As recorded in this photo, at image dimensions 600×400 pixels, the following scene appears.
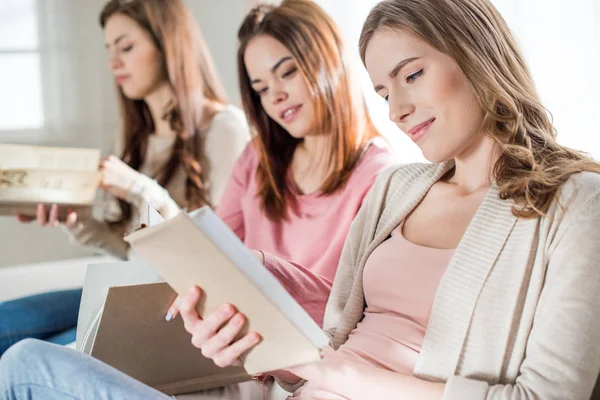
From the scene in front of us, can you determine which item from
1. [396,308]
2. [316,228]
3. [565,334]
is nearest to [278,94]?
[316,228]

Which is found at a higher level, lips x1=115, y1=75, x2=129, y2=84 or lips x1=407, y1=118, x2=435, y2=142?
lips x1=115, y1=75, x2=129, y2=84

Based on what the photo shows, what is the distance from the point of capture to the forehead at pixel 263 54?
1.67 m

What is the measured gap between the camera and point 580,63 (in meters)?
1.31

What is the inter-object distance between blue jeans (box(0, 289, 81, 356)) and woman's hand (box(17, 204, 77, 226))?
0.35 m

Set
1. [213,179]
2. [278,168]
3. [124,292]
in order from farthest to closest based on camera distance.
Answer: [213,179], [278,168], [124,292]

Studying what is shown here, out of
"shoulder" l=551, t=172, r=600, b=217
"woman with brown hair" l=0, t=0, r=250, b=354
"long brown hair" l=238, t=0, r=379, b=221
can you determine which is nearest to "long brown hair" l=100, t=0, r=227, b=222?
"woman with brown hair" l=0, t=0, r=250, b=354

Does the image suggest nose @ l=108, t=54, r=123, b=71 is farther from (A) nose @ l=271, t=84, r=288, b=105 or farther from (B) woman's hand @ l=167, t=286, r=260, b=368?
(B) woman's hand @ l=167, t=286, r=260, b=368

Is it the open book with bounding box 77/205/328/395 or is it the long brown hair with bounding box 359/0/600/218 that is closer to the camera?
the open book with bounding box 77/205/328/395

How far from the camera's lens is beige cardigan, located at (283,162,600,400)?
868 mm

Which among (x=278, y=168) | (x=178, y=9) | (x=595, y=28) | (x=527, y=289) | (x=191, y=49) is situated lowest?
(x=527, y=289)

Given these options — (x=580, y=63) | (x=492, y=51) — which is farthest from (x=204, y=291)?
(x=580, y=63)

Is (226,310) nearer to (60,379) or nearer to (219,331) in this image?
(219,331)

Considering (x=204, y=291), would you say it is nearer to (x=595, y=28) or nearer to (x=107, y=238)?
(x=595, y=28)

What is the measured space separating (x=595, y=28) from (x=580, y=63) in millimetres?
67
